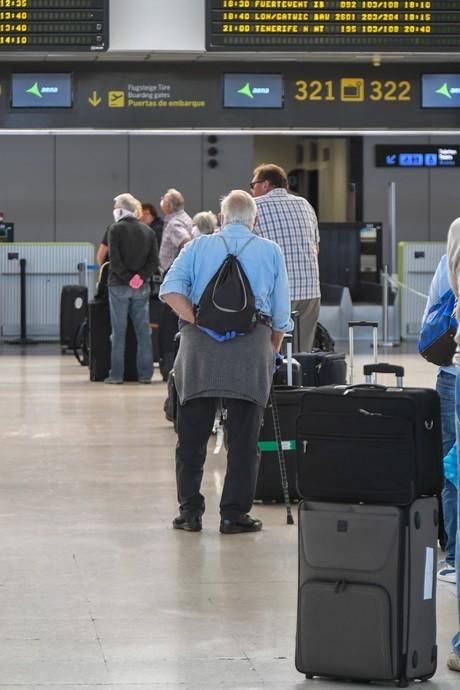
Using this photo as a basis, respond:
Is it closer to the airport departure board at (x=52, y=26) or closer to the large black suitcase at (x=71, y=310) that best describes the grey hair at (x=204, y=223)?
the airport departure board at (x=52, y=26)

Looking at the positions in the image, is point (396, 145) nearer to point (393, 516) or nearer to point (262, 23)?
point (262, 23)

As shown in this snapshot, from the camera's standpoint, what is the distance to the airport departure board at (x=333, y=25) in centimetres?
1298

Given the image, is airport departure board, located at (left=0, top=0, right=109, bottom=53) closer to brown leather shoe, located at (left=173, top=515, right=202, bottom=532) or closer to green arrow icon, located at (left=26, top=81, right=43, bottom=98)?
green arrow icon, located at (left=26, top=81, right=43, bottom=98)

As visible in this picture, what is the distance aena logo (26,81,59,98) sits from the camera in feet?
47.2

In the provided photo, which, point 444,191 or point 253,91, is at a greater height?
point 253,91

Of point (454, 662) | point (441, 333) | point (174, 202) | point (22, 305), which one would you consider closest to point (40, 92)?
point (174, 202)

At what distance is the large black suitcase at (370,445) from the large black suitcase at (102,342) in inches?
388

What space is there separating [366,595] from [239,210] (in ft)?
9.25

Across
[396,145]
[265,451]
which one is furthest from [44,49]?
[396,145]

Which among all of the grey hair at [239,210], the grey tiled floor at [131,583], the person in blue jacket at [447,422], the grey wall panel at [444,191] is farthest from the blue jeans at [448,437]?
the grey wall panel at [444,191]

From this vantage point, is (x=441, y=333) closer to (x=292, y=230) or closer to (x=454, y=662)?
(x=454, y=662)

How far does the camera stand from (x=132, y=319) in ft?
46.5

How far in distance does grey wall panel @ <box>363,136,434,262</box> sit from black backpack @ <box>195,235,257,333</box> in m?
16.9

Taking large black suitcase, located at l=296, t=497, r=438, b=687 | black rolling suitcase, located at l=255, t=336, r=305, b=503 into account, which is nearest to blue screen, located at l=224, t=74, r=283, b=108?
black rolling suitcase, located at l=255, t=336, r=305, b=503
